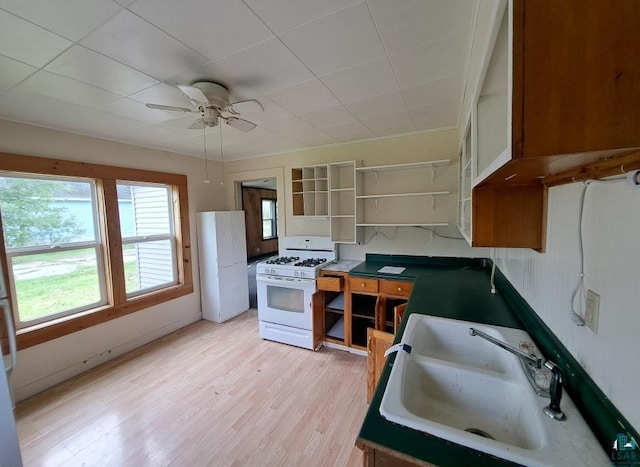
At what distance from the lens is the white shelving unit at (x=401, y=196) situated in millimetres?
2809

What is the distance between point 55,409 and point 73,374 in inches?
19.7

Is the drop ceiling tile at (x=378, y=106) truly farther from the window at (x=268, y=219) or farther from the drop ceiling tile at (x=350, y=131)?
the window at (x=268, y=219)

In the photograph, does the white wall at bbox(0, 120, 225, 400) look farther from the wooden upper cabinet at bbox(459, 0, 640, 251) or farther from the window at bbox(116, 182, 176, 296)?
the wooden upper cabinet at bbox(459, 0, 640, 251)

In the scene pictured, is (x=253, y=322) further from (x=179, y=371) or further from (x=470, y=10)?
(x=470, y=10)

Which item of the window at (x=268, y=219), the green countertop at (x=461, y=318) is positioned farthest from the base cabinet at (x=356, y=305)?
the window at (x=268, y=219)

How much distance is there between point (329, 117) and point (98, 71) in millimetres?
1655

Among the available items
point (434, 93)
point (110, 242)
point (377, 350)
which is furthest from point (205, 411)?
point (434, 93)

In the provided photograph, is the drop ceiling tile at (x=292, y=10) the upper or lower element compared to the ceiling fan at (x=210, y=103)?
upper

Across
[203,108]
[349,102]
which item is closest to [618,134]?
[349,102]

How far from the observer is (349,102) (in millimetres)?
2066

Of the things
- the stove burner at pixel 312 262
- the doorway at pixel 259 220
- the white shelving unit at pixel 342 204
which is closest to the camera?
the stove burner at pixel 312 262

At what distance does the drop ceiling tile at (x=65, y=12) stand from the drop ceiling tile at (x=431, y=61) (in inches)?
55.9

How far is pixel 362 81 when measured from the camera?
175 cm

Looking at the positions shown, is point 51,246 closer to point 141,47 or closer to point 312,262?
point 141,47
